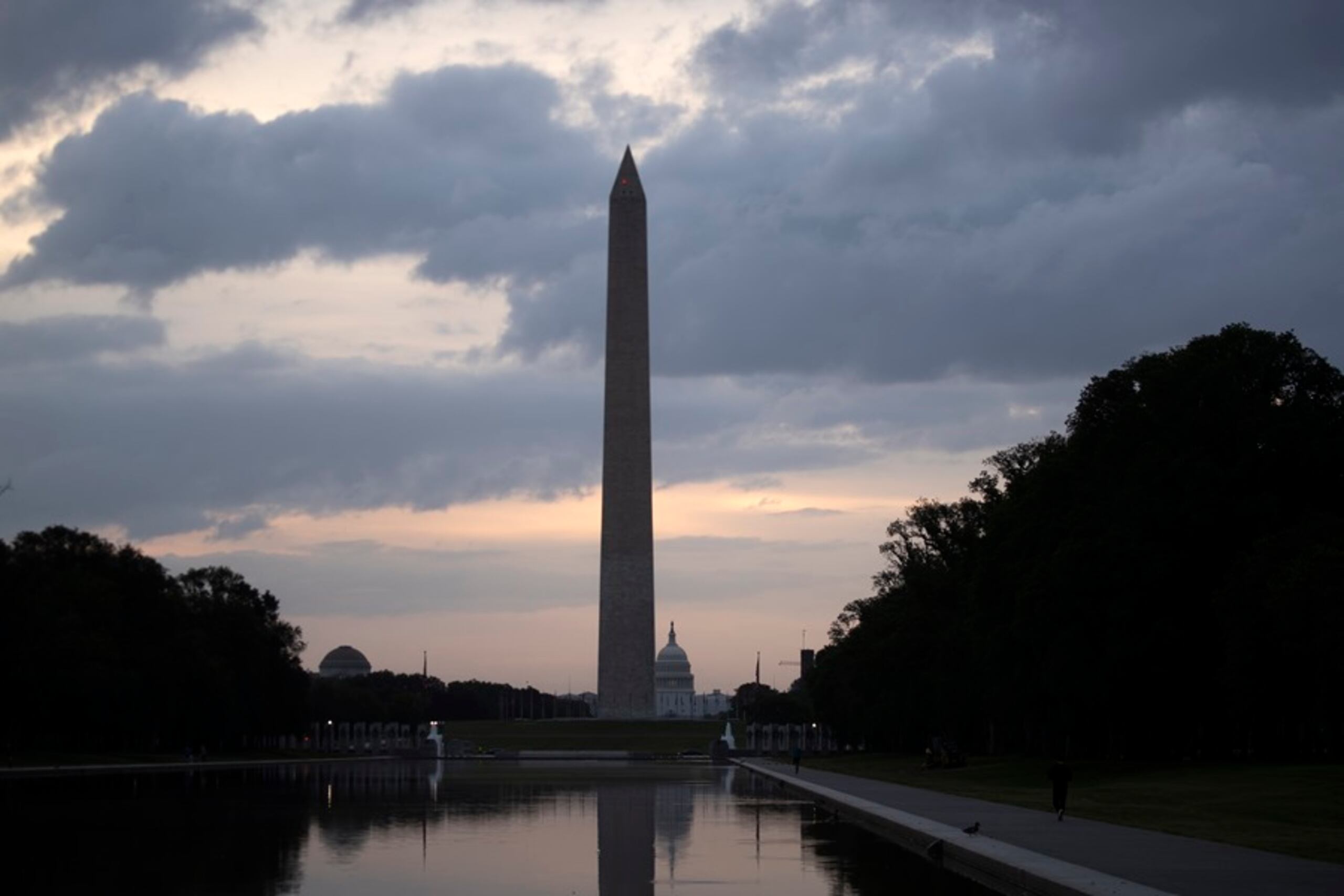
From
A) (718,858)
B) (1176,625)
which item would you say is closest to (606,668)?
(1176,625)

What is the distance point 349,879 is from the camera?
17125 mm

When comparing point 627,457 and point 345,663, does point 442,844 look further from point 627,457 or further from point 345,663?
point 345,663

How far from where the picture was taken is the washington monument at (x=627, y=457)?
288 ft

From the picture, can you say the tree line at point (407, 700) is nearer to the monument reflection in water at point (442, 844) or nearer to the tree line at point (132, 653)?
the tree line at point (132, 653)

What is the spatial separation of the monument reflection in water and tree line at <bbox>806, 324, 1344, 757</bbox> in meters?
10.0

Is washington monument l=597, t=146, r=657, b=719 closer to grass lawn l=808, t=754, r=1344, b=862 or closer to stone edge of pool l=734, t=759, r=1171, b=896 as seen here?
grass lawn l=808, t=754, r=1344, b=862

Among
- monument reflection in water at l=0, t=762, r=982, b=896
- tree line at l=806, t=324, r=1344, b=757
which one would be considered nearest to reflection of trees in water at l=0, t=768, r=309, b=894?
monument reflection in water at l=0, t=762, r=982, b=896

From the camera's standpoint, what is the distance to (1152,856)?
18.8 m

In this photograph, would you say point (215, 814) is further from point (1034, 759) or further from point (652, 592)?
point (652, 592)

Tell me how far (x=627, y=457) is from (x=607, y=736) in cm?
1417

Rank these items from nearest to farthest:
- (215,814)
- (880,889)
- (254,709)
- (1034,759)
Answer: (880,889), (215,814), (1034,759), (254,709)

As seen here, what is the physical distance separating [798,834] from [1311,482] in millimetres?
23243

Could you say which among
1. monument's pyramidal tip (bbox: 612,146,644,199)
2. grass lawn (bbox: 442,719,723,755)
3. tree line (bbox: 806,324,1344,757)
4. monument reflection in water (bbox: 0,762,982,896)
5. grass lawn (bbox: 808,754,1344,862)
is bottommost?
monument reflection in water (bbox: 0,762,982,896)

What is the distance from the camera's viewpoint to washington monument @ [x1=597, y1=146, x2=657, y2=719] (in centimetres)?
8788
